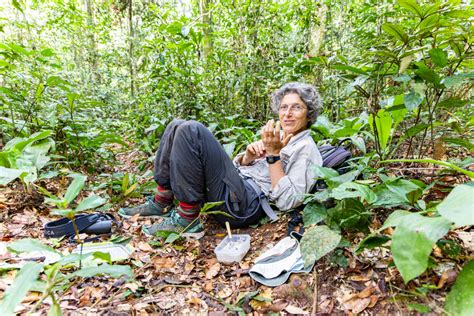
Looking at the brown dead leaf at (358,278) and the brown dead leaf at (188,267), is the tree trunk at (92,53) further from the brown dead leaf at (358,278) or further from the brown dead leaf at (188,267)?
the brown dead leaf at (358,278)

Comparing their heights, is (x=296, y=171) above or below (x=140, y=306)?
above

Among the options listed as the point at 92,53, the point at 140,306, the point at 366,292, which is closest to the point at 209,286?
the point at 140,306

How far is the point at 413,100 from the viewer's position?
151cm

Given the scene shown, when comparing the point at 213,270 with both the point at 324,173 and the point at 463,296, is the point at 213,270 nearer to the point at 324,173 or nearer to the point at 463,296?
the point at 324,173

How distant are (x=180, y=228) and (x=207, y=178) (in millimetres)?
492

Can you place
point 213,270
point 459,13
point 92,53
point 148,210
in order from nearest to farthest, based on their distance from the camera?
point 459,13, point 213,270, point 148,210, point 92,53

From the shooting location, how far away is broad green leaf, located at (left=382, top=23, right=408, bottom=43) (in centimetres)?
146

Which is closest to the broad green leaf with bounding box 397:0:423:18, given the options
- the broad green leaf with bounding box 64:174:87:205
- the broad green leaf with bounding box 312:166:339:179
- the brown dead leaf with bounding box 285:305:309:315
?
the broad green leaf with bounding box 312:166:339:179

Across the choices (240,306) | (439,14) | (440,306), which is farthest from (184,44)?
(440,306)

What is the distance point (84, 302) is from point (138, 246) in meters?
0.76

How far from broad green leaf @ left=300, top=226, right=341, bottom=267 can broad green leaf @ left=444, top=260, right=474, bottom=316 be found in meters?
0.48

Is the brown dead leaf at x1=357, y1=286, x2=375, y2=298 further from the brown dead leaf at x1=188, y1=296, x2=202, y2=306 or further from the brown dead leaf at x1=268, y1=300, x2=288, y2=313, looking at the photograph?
the brown dead leaf at x1=188, y1=296, x2=202, y2=306

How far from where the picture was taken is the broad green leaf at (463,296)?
0.93 metres

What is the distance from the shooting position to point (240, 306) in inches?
61.4
